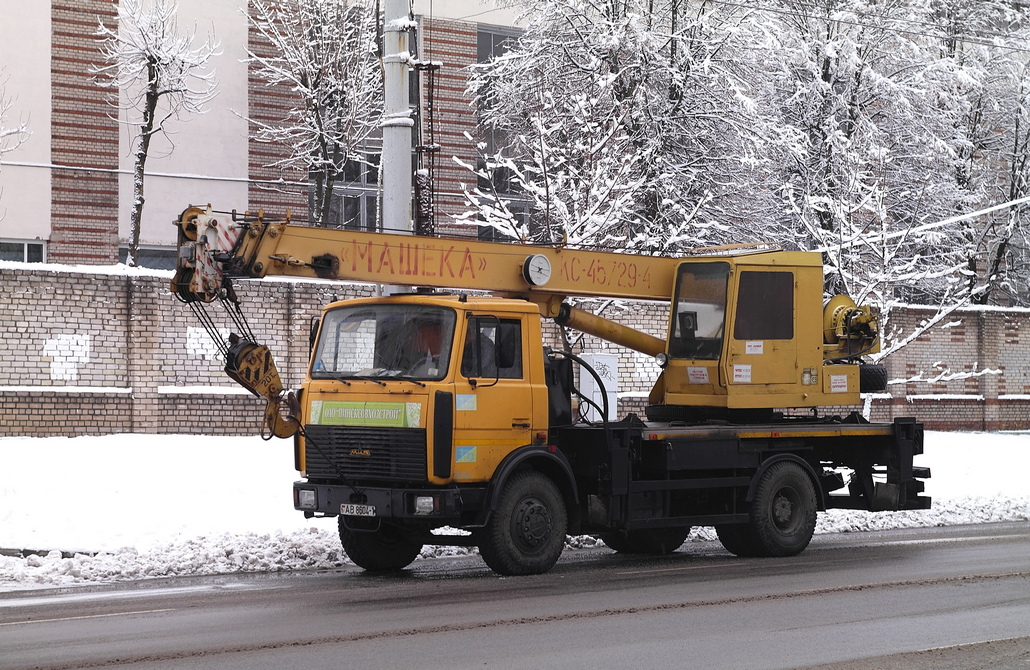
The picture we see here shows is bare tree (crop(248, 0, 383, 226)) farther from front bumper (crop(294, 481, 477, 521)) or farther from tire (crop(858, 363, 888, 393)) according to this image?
front bumper (crop(294, 481, 477, 521))

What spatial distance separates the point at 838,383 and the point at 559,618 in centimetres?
632

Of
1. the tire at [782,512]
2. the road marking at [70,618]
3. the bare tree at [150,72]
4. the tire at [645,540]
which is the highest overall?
the bare tree at [150,72]

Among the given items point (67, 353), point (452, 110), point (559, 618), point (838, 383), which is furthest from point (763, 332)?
point (452, 110)

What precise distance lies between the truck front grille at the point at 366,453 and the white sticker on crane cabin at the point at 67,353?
10112 millimetres

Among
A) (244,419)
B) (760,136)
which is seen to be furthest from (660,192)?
(244,419)

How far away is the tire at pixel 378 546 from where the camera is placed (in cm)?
1226

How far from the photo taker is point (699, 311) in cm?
1386

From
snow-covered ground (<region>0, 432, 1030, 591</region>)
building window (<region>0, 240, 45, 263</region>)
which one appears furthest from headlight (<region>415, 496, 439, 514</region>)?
building window (<region>0, 240, 45, 263</region>)

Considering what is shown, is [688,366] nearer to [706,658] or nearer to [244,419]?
[706,658]

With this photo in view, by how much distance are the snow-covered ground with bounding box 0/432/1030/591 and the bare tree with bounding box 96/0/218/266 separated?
30.9ft

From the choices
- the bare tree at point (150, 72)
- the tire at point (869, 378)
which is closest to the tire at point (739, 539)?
the tire at point (869, 378)

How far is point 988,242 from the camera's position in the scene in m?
36.0

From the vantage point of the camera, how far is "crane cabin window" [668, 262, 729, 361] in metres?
13.7

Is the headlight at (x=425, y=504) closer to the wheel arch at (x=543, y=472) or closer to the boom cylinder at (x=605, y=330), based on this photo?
the wheel arch at (x=543, y=472)
